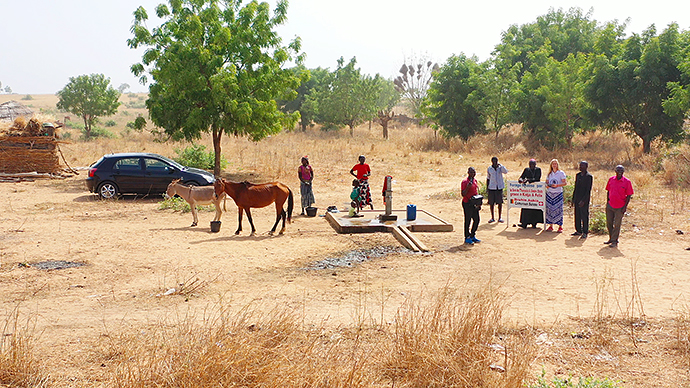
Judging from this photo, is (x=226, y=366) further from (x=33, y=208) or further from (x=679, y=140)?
(x=679, y=140)

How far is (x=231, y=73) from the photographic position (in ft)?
70.4

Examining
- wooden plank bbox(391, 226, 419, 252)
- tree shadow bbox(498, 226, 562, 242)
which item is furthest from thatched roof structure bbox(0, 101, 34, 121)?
tree shadow bbox(498, 226, 562, 242)

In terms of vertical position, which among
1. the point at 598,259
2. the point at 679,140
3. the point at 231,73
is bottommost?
the point at 598,259

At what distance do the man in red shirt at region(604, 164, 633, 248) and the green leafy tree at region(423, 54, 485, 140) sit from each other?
83.2 ft

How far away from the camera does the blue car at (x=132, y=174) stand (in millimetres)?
17375

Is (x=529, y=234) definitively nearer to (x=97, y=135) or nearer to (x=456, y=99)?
(x=456, y=99)

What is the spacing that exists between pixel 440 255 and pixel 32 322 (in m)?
6.87

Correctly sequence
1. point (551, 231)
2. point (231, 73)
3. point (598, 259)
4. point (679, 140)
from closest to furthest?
point (598, 259) < point (551, 231) < point (231, 73) < point (679, 140)

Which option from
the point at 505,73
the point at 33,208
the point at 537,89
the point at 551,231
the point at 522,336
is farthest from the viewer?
the point at 505,73

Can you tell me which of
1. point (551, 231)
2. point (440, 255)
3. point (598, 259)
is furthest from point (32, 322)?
point (551, 231)

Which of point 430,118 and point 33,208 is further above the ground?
point 430,118

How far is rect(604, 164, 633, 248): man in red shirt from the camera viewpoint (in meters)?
11.1

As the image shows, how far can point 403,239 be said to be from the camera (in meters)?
11.5

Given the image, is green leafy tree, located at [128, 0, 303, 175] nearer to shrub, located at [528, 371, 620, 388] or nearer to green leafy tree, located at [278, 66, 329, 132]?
shrub, located at [528, 371, 620, 388]
